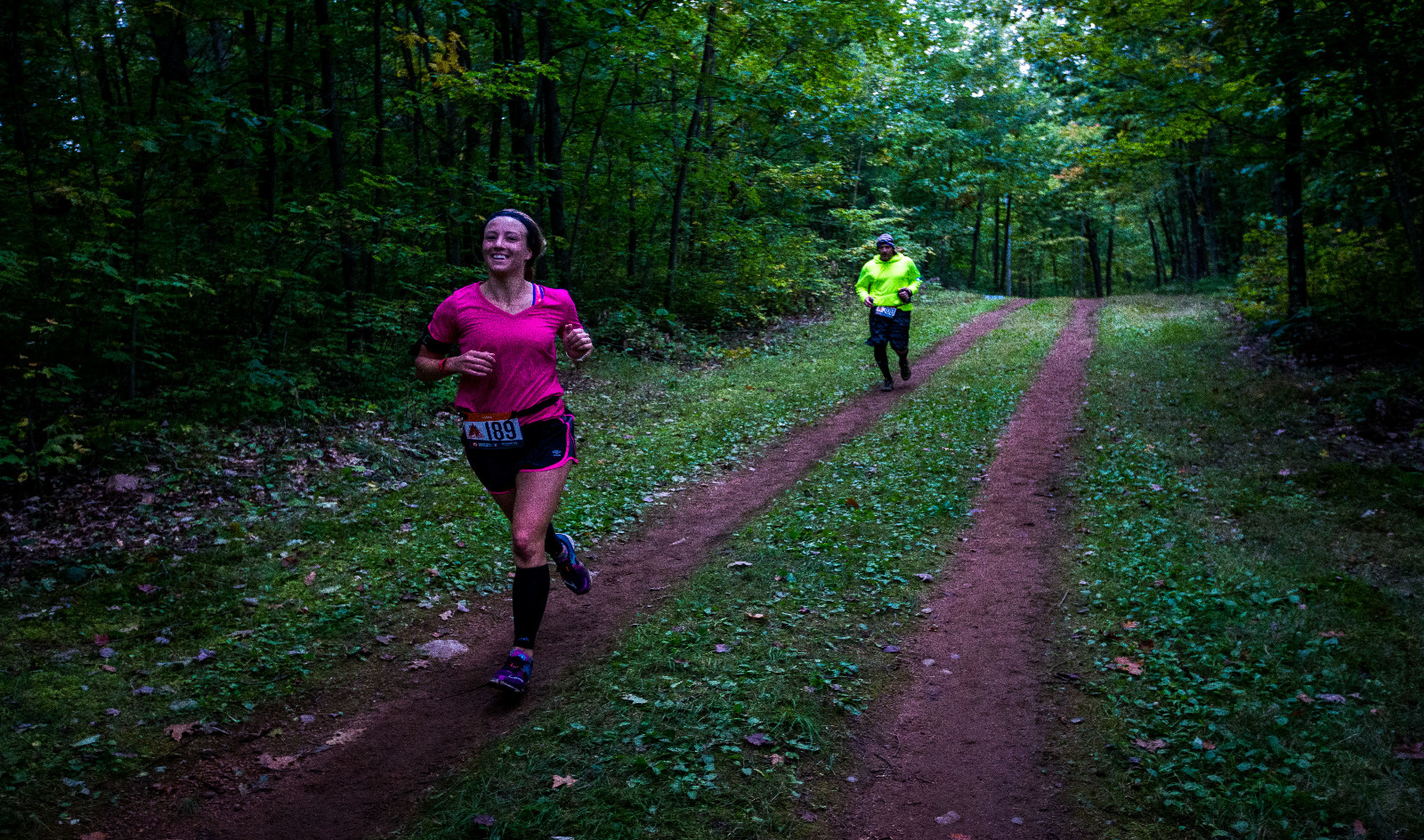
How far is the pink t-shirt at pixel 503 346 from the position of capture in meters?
4.77

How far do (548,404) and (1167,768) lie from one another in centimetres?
386

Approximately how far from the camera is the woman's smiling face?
4703mm

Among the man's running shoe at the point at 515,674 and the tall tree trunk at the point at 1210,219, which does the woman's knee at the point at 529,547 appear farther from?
the tall tree trunk at the point at 1210,219

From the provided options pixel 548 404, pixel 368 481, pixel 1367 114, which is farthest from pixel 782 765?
pixel 1367 114

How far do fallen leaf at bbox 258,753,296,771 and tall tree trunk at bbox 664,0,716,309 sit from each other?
15329 millimetres

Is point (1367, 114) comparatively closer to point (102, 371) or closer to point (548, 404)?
point (548, 404)

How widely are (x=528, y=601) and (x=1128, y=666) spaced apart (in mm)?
3819

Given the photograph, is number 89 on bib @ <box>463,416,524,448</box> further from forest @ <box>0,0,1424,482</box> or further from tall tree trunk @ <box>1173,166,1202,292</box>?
tall tree trunk @ <box>1173,166,1202,292</box>

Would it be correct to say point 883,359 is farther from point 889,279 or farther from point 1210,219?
point 1210,219

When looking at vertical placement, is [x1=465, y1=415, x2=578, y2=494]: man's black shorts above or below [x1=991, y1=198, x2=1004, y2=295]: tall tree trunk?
below

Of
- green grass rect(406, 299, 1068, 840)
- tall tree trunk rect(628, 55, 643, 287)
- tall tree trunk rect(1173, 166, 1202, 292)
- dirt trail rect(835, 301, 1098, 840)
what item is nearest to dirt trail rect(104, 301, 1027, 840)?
green grass rect(406, 299, 1068, 840)

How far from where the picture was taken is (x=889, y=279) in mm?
13773

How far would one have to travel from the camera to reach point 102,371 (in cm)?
970

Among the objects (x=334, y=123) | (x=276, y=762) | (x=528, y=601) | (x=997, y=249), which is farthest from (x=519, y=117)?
(x=997, y=249)
